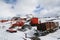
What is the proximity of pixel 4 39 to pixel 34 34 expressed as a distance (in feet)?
18.1

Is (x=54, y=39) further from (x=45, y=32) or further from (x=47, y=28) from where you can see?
(x=47, y=28)

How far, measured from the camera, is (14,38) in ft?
49.6

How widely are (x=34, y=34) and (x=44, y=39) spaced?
3.09m

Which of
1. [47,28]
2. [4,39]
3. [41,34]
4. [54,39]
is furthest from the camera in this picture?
[47,28]

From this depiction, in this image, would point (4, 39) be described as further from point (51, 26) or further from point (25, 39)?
point (51, 26)

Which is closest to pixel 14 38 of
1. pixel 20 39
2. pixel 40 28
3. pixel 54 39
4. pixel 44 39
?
pixel 20 39

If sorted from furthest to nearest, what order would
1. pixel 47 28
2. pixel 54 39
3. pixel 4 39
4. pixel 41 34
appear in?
1. pixel 47 28
2. pixel 41 34
3. pixel 54 39
4. pixel 4 39

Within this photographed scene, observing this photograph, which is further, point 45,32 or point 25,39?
point 45,32

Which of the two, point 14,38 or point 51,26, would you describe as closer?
point 14,38

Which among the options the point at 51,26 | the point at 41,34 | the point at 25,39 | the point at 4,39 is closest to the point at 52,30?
the point at 51,26

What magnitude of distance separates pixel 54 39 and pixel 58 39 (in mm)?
517

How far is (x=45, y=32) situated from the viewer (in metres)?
18.5

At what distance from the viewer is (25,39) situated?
49.2ft

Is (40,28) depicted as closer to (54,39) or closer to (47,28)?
(47,28)
